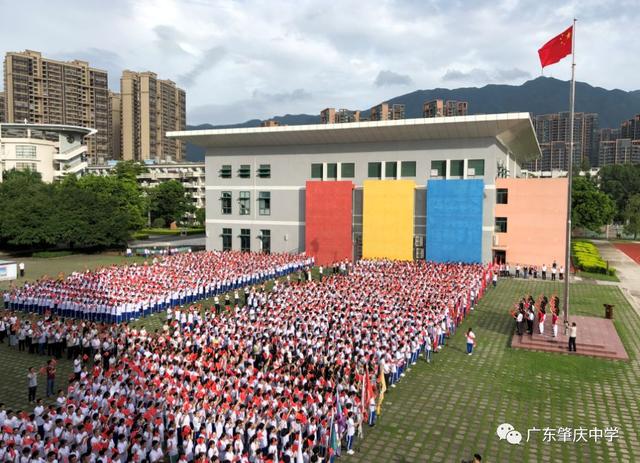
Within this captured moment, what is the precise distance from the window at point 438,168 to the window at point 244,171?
15.9 m

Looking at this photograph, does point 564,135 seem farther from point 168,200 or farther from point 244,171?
point 244,171

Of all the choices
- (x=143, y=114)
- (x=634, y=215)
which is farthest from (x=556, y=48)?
(x=143, y=114)

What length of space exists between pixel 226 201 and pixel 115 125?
115147 millimetres

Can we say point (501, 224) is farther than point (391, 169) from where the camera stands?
No

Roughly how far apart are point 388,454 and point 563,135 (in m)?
179

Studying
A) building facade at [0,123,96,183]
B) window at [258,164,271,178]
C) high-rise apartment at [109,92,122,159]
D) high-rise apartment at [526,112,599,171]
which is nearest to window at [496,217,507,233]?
window at [258,164,271,178]

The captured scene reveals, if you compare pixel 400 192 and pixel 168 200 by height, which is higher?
pixel 168 200

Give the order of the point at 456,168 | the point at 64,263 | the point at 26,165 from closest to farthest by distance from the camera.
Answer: the point at 456,168 → the point at 64,263 → the point at 26,165

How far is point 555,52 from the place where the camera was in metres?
18.1

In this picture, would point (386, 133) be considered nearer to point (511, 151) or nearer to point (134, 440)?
point (511, 151)

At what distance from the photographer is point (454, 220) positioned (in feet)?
111

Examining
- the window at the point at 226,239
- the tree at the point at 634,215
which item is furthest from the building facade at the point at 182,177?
the tree at the point at 634,215

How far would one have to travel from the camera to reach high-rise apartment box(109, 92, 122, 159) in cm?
13948

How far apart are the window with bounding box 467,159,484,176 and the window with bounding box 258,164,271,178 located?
54.1 ft
